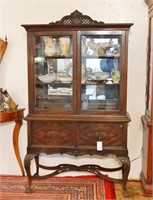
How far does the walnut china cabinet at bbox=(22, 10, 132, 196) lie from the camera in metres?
2.79

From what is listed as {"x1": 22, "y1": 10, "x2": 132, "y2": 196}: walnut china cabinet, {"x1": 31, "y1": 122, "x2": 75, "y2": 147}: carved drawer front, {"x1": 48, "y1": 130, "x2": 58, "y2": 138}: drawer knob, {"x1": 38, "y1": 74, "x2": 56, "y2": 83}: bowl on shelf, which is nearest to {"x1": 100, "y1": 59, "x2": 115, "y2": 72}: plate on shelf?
{"x1": 22, "y1": 10, "x2": 132, "y2": 196}: walnut china cabinet

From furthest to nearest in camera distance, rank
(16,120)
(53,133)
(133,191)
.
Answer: (16,120), (133,191), (53,133)

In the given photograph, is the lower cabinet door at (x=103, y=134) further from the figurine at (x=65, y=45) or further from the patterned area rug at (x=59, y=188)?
the figurine at (x=65, y=45)

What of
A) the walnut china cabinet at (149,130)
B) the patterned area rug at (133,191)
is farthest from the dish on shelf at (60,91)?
the patterned area rug at (133,191)

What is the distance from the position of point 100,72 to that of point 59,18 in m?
0.77

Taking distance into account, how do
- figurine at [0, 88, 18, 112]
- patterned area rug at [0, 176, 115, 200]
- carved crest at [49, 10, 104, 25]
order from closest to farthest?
1. carved crest at [49, 10, 104, 25]
2. patterned area rug at [0, 176, 115, 200]
3. figurine at [0, 88, 18, 112]

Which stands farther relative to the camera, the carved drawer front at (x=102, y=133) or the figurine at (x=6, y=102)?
the figurine at (x=6, y=102)

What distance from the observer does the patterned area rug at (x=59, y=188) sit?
2881 millimetres

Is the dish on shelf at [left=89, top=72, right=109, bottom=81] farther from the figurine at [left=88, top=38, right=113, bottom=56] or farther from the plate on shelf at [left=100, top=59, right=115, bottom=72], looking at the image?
the figurine at [left=88, top=38, right=113, bottom=56]

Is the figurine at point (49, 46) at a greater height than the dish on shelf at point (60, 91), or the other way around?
the figurine at point (49, 46)

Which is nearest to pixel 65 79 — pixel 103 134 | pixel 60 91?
pixel 60 91

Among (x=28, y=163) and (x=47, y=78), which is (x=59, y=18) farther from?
(x=28, y=163)

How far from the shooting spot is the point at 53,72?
2.97 meters

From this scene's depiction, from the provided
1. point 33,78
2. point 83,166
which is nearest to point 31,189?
point 83,166
